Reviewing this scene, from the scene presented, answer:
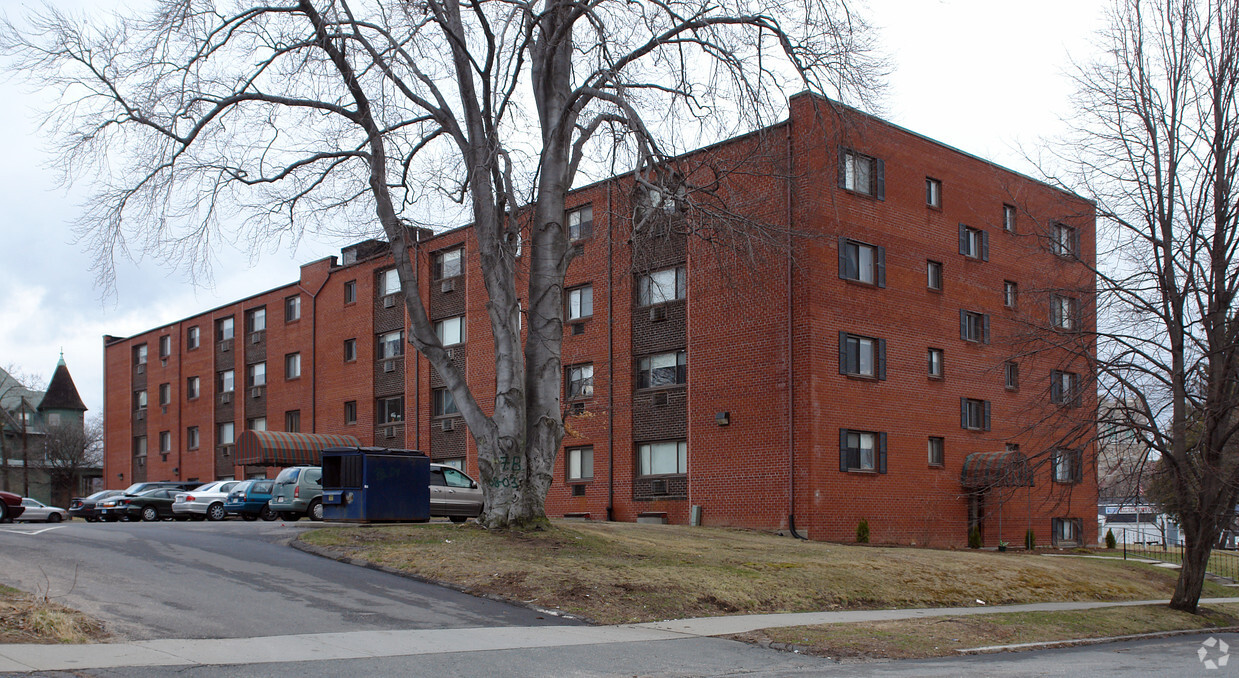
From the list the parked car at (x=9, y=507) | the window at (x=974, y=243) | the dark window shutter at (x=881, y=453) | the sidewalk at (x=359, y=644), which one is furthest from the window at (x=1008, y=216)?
the parked car at (x=9, y=507)

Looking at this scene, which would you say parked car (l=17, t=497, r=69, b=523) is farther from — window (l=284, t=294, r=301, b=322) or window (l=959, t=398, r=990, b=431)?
window (l=959, t=398, r=990, b=431)

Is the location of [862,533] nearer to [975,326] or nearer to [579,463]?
[975,326]

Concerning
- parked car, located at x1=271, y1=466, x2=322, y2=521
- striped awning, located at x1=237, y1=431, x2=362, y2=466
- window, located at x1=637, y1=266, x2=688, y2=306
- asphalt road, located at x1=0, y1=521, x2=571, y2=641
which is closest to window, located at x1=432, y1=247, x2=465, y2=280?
striped awning, located at x1=237, y1=431, x2=362, y2=466

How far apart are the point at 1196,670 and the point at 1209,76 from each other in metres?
11.4

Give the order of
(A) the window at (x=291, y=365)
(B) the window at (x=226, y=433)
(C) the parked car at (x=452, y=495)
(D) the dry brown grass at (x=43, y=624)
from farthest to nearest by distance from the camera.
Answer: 1. (B) the window at (x=226, y=433)
2. (A) the window at (x=291, y=365)
3. (C) the parked car at (x=452, y=495)
4. (D) the dry brown grass at (x=43, y=624)

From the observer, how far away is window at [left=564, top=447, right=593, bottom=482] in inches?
1389

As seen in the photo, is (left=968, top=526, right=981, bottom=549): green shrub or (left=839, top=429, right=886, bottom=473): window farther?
(left=968, top=526, right=981, bottom=549): green shrub

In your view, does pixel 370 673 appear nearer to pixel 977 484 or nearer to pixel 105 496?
pixel 977 484

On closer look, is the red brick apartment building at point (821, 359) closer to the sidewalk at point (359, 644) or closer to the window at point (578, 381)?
the window at point (578, 381)

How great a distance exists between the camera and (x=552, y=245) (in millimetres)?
19875

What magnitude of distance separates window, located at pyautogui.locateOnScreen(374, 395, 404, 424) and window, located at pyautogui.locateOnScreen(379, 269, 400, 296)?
14.3ft

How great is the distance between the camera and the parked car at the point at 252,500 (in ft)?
112

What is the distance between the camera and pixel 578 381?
3544cm

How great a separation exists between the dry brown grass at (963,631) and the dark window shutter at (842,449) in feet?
35.1
